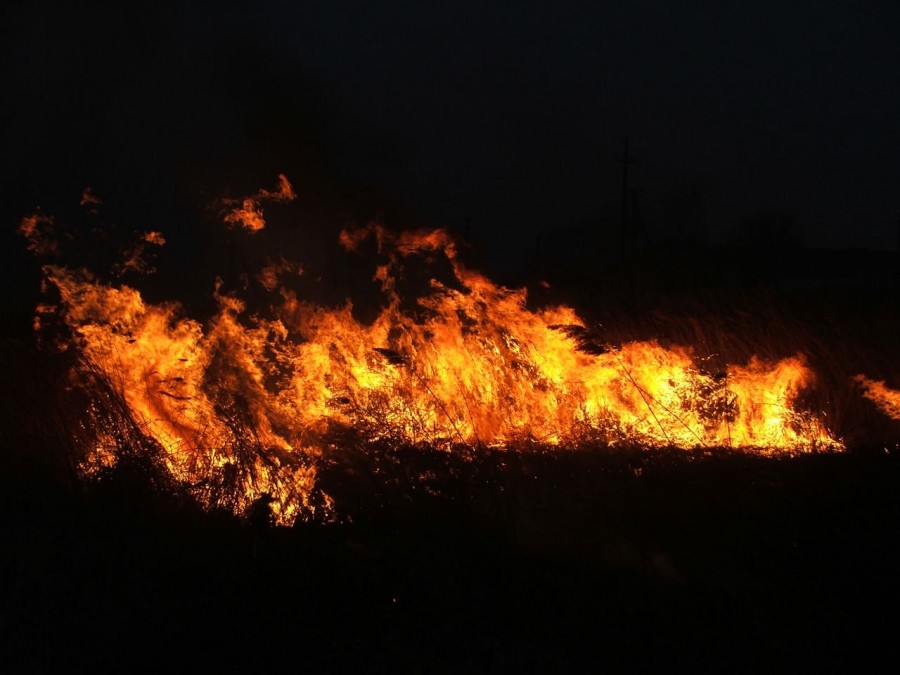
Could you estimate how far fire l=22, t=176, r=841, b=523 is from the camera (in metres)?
7.01

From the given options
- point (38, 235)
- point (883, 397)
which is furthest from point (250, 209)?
point (883, 397)

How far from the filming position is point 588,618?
4332 mm

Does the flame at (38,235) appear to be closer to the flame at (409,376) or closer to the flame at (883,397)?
the flame at (409,376)

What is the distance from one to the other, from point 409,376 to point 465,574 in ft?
10.7

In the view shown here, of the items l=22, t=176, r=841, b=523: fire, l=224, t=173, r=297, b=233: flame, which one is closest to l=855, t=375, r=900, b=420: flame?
l=22, t=176, r=841, b=523: fire

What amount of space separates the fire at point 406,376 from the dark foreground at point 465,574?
3.20 ft

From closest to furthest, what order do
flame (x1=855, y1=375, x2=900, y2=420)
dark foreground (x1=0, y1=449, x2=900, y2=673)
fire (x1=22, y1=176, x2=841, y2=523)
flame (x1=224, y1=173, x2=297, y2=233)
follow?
dark foreground (x1=0, y1=449, x2=900, y2=673)
fire (x1=22, y1=176, x2=841, y2=523)
flame (x1=855, y1=375, x2=900, y2=420)
flame (x1=224, y1=173, x2=297, y2=233)

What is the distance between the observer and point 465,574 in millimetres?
4672

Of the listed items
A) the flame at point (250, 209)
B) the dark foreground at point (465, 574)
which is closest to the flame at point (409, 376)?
the flame at point (250, 209)

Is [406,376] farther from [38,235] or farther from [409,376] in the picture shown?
[38,235]

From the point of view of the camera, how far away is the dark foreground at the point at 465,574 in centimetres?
399

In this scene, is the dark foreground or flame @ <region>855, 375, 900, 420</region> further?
flame @ <region>855, 375, 900, 420</region>

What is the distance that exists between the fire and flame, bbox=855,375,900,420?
509 mm

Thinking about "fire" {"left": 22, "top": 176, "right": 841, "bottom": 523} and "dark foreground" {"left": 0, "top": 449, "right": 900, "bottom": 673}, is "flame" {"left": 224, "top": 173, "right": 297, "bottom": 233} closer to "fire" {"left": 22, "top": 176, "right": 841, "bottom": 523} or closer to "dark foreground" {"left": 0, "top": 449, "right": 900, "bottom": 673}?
"fire" {"left": 22, "top": 176, "right": 841, "bottom": 523}
